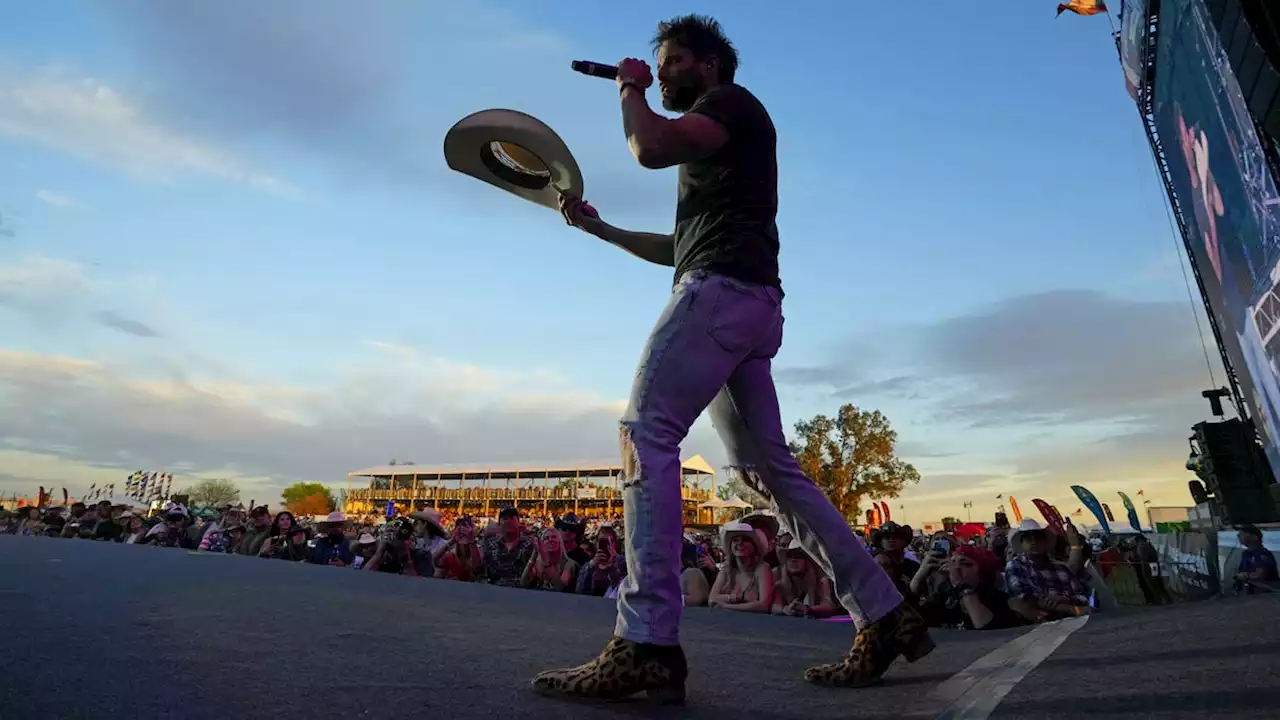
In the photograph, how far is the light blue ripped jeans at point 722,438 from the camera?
5.58 feet

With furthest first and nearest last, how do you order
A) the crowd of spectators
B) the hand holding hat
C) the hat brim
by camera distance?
the hat brim → the crowd of spectators → the hand holding hat

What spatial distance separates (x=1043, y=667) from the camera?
1.92 metres

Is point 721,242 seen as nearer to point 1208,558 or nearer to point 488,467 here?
point 1208,558

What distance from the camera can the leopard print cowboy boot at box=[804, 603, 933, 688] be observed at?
1829 mm

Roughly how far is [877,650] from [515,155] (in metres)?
2.04

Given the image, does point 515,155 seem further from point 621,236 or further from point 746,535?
point 746,535

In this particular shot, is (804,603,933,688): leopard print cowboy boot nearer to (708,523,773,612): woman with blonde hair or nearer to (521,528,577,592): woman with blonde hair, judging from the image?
(708,523,773,612): woman with blonde hair

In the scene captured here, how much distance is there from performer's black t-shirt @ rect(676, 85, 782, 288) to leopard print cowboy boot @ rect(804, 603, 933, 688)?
3.28 ft

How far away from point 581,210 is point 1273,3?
2860 mm

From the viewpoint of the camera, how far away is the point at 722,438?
2.19 metres

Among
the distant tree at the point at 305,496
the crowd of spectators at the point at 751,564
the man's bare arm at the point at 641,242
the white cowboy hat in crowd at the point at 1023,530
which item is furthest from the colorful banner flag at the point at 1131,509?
the distant tree at the point at 305,496

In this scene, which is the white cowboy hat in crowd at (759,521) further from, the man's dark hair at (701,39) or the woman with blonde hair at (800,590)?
the man's dark hair at (701,39)

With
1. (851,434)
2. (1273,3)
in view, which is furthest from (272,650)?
(851,434)

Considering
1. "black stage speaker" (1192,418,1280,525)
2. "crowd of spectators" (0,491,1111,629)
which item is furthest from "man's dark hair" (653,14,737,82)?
"black stage speaker" (1192,418,1280,525)
